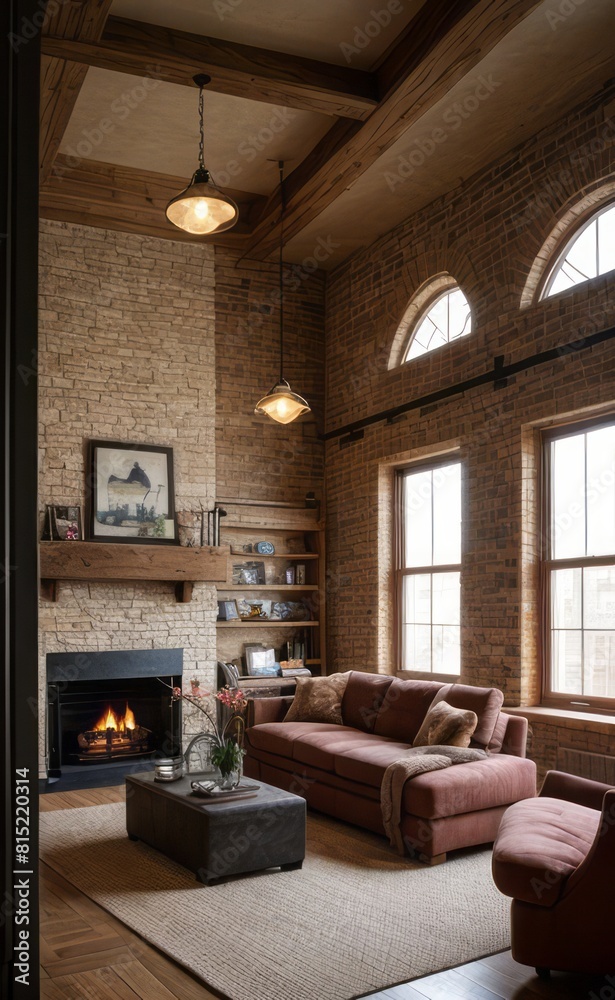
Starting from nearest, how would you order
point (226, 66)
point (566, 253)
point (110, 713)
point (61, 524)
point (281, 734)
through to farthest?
point (226, 66) → point (566, 253) → point (281, 734) → point (61, 524) → point (110, 713)

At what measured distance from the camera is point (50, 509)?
740 centimetres

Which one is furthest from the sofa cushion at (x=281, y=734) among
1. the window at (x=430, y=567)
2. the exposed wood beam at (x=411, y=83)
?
the exposed wood beam at (x=411, y=83)

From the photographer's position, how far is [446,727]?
17.4 feet

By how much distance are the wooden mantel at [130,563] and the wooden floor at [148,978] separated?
3.79 m

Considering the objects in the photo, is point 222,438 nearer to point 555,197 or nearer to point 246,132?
point 246,132

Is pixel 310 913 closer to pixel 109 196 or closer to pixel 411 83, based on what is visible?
pixel 411 83

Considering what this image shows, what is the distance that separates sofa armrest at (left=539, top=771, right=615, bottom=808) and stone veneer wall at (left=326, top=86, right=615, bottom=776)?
51.4 inches

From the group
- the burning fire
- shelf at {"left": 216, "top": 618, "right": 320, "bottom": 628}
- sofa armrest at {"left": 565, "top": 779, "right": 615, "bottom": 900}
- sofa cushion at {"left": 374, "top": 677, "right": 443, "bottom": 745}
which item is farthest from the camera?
shelf at {"left": 216, "top": 618, "right": 320, "bottom": 628}

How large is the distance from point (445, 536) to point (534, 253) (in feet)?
8.29

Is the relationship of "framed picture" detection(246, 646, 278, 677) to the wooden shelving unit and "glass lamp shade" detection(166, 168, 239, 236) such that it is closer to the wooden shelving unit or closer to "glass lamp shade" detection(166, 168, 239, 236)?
the wooden shelving unit

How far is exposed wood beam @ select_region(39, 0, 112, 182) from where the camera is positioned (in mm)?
4805

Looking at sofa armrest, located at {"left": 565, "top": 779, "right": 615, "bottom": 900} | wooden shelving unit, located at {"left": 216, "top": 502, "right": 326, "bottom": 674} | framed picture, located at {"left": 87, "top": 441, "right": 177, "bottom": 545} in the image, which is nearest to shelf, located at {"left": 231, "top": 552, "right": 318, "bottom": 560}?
wooden shelving unit, located at {"left": 216, "top": 502, "right": 326, "bottom": 674}

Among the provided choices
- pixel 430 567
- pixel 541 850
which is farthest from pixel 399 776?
pixel 430 567

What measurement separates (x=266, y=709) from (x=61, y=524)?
2.42 meters
